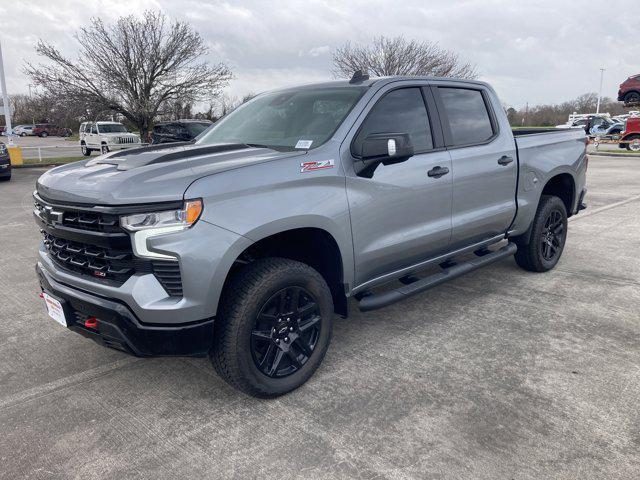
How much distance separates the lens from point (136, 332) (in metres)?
2.47

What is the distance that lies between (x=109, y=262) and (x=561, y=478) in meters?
2.38

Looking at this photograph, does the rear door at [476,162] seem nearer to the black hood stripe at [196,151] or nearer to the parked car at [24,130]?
the black hood stripe at [196,151]

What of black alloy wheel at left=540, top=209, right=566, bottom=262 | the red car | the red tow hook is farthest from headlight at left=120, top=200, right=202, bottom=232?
the red car

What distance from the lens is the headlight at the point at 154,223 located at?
243 centimetres

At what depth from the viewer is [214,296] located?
99.0 inches

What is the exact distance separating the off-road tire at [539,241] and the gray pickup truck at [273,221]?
29.5 inches

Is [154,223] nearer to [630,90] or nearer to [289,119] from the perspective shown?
[289,119]

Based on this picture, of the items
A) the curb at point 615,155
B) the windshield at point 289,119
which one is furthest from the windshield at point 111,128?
the curb at point 615,155

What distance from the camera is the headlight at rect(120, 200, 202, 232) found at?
243 cm

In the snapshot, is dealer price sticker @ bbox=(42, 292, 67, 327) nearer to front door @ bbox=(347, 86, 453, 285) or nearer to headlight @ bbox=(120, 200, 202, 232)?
headlight @ bbox=(120, 200, 202, 232)

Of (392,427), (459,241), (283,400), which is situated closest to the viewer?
(392,427)

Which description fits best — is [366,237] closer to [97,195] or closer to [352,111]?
[352,111]

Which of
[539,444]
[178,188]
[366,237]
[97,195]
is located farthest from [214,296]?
[539,444]

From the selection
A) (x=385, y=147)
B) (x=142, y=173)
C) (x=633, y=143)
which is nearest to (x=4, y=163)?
(x=142, y=173)
